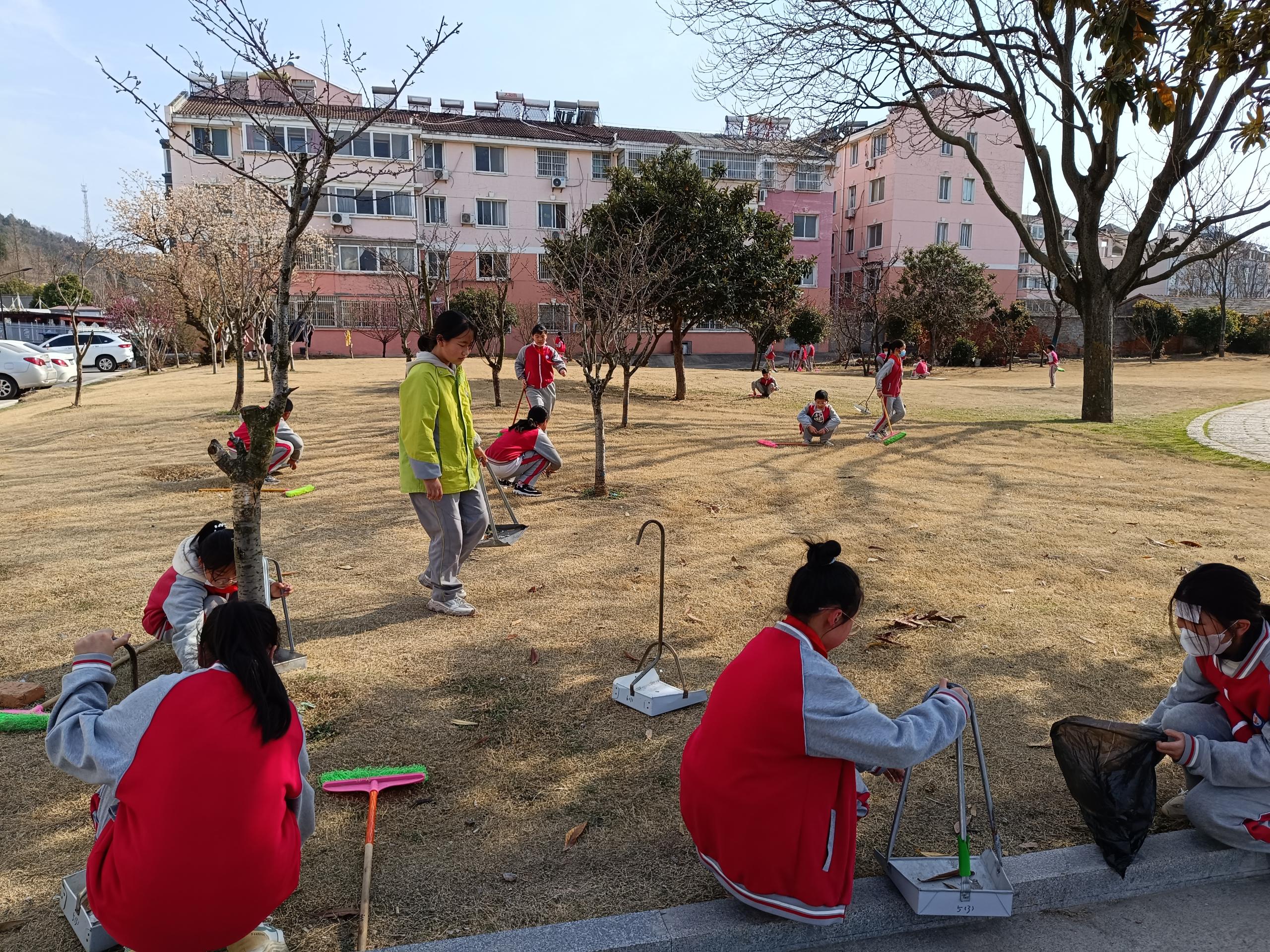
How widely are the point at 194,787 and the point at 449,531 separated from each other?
3170 mm

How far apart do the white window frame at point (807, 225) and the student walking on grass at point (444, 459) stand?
130 ft

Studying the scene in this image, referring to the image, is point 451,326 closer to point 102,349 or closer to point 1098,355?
point 1098,355

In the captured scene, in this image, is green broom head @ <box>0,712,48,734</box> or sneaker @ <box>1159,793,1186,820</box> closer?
sneaker @ <box>1159,793,1186,820</box>

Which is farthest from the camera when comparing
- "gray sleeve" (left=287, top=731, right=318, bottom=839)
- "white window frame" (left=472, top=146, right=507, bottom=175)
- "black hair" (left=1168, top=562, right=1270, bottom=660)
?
"white window frame" (left=472, top=146, right=507, bottom=175)

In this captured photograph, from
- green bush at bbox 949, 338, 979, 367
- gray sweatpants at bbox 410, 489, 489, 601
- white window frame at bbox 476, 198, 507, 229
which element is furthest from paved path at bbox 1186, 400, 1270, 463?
white window frame at bbox 476, 198, 507, 229

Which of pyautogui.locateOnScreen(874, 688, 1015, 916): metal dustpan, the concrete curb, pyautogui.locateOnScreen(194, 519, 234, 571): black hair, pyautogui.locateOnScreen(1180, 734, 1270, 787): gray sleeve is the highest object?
pyautogui.locateOnScreen(194, 519, 234, 571): black hair

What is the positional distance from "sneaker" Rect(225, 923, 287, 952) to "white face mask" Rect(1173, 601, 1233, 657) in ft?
10.1

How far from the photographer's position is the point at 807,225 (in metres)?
42.8

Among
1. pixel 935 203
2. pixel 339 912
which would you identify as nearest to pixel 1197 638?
pixel 339 912

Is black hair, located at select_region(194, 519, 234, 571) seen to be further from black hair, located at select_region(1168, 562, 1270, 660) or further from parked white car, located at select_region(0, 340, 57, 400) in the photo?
parked white car, located at select_region(0, 340, 57, 400)

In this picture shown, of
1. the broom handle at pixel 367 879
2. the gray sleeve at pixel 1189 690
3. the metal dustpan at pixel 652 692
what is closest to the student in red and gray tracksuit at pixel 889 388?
the metal dustpan at pixel 652 692

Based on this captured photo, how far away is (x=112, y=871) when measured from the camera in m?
2.22

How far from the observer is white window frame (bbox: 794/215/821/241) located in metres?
42.5

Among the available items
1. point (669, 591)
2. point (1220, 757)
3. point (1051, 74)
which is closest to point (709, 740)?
point (1220, 757)
